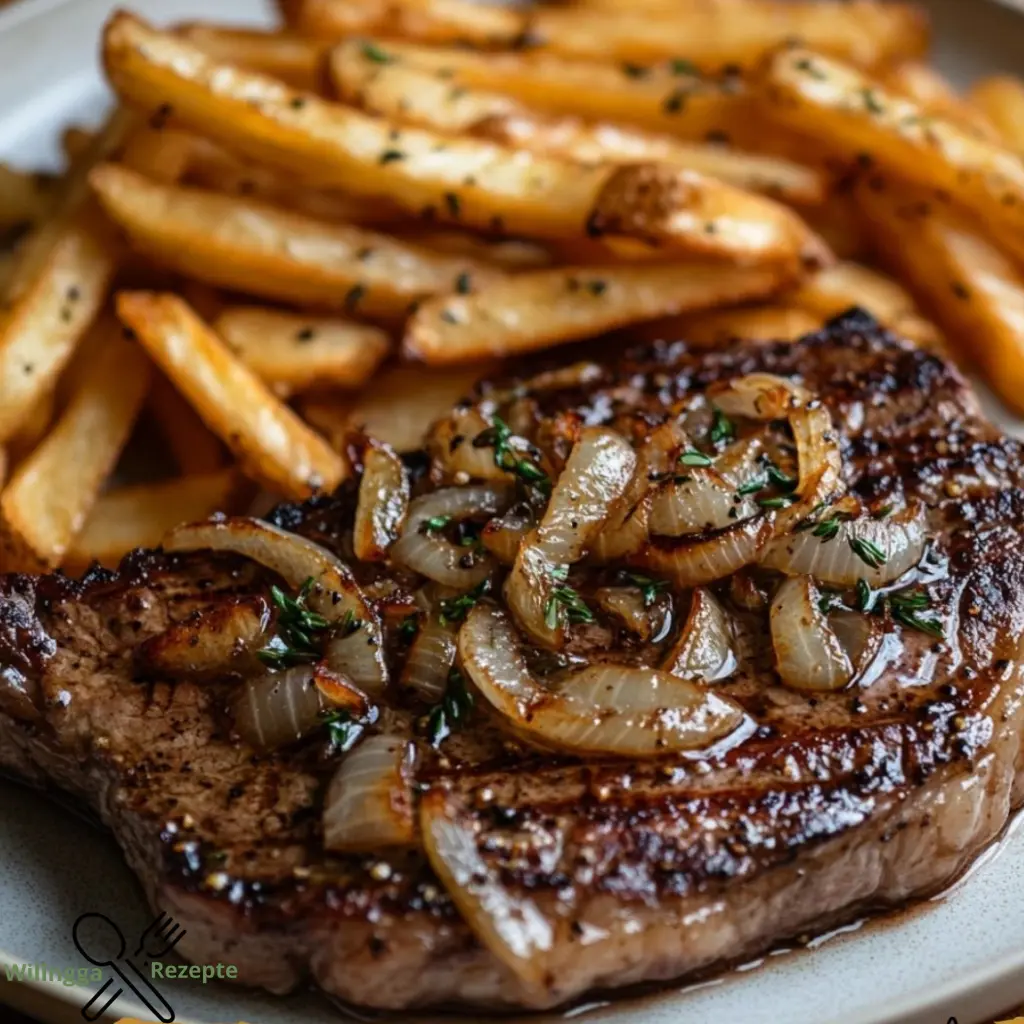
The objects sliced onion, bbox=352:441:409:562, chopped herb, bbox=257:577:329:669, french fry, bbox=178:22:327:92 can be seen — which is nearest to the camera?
chopped herb, bbox=257:577:329:669

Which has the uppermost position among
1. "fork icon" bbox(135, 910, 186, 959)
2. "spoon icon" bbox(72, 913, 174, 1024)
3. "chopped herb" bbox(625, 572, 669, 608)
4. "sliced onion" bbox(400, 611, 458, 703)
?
"chopped herb" bbox(625, 572, 669, 608)

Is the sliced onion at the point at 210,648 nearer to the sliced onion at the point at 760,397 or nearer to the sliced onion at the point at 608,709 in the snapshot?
the sliced onion at the point at 608,709

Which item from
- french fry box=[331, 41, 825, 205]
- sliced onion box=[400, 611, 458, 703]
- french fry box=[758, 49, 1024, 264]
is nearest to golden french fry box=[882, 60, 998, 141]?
french fry box=[758, 49, 1024, 264]

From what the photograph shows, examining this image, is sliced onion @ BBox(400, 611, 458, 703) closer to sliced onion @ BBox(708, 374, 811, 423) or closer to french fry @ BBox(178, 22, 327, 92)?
sliced onion @ BBox(708, 374, 811, 423)

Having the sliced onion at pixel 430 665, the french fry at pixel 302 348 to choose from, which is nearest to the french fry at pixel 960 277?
the french fry at pixel 302 348

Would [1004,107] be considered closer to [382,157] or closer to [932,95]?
[932,95]

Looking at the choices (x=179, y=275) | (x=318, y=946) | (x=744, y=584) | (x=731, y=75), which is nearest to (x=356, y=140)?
(x=179, y=275)
